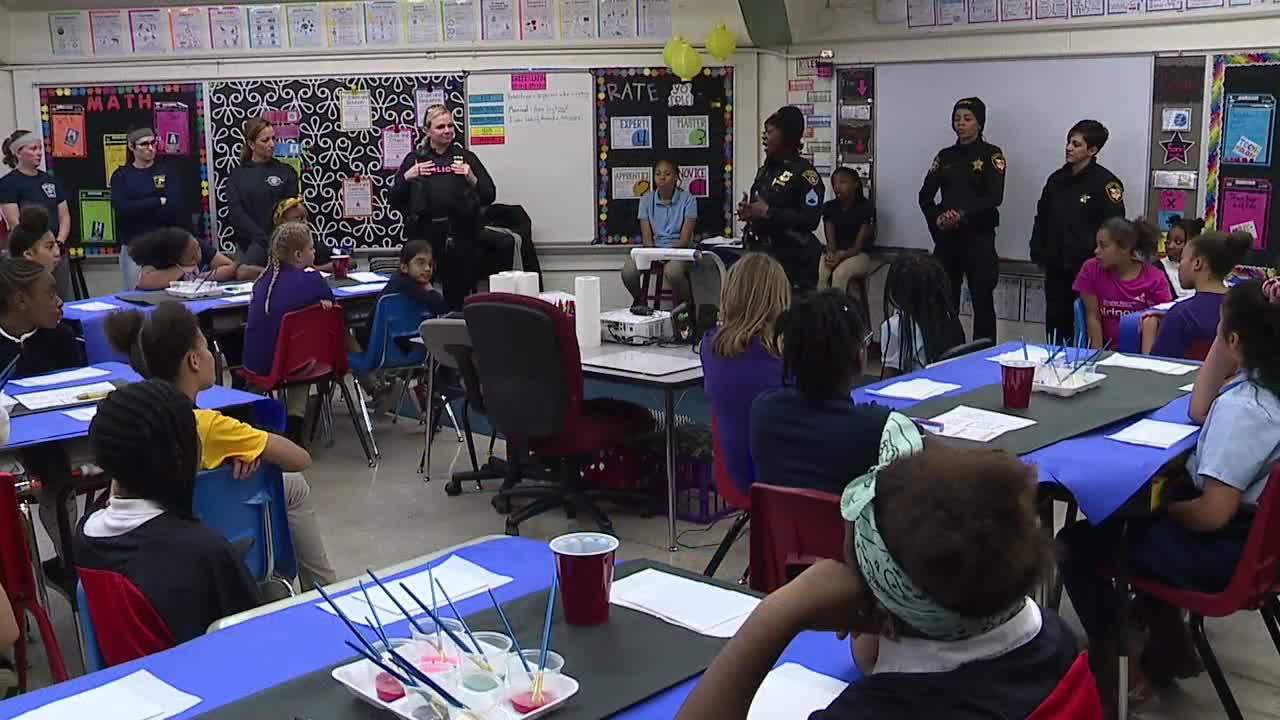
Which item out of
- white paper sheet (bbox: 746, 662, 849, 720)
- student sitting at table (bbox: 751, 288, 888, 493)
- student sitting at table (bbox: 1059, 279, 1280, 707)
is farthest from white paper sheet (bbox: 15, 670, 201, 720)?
student sitting at table (bbox: 1059, 279, 1280, 707)

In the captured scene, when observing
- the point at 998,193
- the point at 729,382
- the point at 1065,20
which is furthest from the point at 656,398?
the point at 1065,20

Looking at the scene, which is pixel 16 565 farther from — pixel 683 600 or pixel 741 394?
pixel 741 394

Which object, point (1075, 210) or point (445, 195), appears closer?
point (1075, 210)

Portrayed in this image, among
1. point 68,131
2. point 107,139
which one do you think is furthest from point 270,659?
point 68,131

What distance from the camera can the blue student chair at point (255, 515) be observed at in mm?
3189

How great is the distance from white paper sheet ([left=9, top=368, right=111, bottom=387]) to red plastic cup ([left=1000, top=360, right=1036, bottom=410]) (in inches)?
117

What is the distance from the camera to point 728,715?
1.38 meters

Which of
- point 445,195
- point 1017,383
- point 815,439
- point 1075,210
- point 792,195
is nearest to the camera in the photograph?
point 815,439

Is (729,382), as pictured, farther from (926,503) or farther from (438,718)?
(926,503)

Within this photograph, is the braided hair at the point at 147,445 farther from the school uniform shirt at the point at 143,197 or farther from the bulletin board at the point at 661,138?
the bulletin board at the point at 661,138

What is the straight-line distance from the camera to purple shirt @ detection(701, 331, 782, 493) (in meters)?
3.88

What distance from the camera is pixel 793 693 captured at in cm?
167

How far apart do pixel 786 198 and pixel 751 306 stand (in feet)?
10.8

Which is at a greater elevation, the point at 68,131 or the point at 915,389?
the point at 68,131
